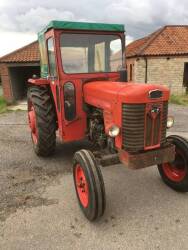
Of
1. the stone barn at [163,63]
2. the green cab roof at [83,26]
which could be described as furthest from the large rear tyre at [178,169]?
the stone barn at [163,63]

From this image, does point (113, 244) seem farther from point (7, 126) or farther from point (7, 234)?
point (7, 126)

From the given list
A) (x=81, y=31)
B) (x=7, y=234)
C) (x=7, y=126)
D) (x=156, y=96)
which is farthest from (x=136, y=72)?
(x=7, y=234)

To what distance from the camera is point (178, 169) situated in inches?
142

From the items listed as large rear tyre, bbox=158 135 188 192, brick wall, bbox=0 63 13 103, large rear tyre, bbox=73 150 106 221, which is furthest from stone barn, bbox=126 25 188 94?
large rear tyre, bbox=73 150 106 221

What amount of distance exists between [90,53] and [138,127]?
1743 mm

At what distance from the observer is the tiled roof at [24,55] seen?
11961 millimetres

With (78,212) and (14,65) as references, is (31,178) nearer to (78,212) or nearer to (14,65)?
(78,212)

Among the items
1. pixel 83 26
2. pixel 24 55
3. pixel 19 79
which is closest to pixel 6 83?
pixel 24 55

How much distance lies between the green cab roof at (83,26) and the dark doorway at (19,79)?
30.5ft

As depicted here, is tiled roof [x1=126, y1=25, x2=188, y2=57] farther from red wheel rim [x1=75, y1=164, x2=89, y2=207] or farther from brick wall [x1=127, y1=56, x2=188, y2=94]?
red wheel rim [x1=75, y1=164, x2=89, y2=207]

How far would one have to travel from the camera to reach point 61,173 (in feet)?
13.8

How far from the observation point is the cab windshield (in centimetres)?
379

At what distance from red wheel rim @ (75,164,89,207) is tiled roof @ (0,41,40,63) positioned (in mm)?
9716

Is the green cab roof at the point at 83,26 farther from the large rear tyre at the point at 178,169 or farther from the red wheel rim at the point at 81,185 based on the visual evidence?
the red wheel rim at the point at 81,185
